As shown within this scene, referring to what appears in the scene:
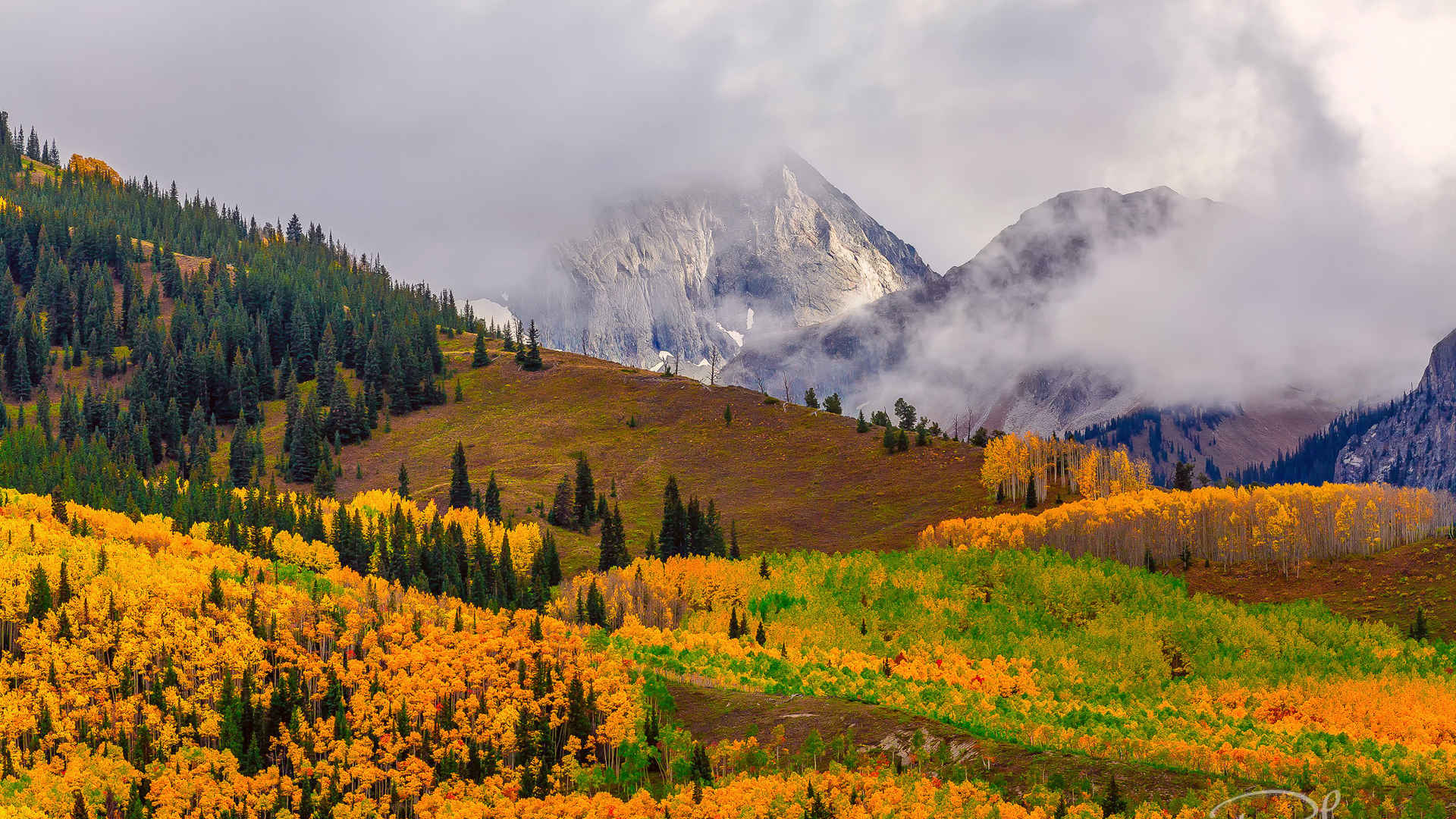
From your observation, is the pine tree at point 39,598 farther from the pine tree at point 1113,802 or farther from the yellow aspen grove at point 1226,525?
the yellow aspen grove at point 1226,525

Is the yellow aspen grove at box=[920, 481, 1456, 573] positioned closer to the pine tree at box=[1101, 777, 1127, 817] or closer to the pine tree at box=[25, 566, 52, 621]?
the pine tree at box=[1101, 777, 1127, 817]

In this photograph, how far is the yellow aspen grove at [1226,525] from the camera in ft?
515

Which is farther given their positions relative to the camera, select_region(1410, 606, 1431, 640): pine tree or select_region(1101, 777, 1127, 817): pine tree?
select_region(1410, 606, 1431, 640): pine tree

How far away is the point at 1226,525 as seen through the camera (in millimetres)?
165750

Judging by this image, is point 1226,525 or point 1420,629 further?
point 1226,525

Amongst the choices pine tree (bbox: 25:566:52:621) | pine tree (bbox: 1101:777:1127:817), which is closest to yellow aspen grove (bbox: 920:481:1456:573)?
pine tree (bbox: 1101:777:1127:817)

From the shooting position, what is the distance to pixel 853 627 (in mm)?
143375

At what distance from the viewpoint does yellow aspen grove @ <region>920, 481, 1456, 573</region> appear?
515 feet

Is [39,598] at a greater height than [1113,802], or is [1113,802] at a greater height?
[39,598]

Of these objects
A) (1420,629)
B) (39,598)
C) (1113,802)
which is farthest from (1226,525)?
(39,598)

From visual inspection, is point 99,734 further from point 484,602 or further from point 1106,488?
point 1106,488

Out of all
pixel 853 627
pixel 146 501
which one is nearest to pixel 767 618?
pixel 853 627

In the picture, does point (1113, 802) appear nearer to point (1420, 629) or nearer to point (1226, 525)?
point (1420, 629)

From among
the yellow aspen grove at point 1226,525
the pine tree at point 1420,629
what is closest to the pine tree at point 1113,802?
the pine tree at point 1420,629
